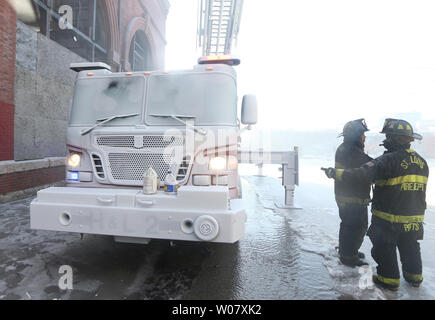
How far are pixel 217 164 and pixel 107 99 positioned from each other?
1.80 metres

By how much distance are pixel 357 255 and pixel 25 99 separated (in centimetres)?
775

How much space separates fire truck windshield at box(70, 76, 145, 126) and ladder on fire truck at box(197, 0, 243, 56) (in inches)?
345

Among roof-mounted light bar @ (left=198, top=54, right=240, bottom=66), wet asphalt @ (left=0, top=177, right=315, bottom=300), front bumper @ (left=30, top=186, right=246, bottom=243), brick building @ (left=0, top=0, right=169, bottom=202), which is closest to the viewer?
front bumper @ (left=30, top=186, right=246, bottom=243)

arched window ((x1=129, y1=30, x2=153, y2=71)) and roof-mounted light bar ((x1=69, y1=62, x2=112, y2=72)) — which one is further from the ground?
arched window ((x1=129, y1=30, x2=153, y2=71))

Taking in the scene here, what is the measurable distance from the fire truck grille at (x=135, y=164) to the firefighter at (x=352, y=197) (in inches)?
84.9

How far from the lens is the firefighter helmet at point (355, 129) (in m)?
3.09

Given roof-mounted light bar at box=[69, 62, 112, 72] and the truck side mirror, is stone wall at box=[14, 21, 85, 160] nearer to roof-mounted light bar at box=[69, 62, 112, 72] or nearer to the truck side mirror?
roof-mounted light bar at box=[69, 62, 112, 72]

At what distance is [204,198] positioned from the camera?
8.12ft

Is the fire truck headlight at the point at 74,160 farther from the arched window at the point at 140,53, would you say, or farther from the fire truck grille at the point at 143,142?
the arched window at the point at 140,53

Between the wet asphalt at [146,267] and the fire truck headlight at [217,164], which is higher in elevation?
the fire truck headlight at [217,164]

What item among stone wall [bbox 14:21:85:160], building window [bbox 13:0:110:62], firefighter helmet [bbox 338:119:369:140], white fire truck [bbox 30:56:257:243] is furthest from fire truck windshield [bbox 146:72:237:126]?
building window [bbox 13:0:110:62]

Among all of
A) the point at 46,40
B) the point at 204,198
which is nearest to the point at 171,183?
the point at 204,198

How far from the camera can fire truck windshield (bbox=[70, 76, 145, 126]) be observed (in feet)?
11.1

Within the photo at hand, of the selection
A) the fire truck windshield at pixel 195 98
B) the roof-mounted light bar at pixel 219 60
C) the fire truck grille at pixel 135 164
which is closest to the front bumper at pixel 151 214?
the fire truck grille at pixel 135 164
